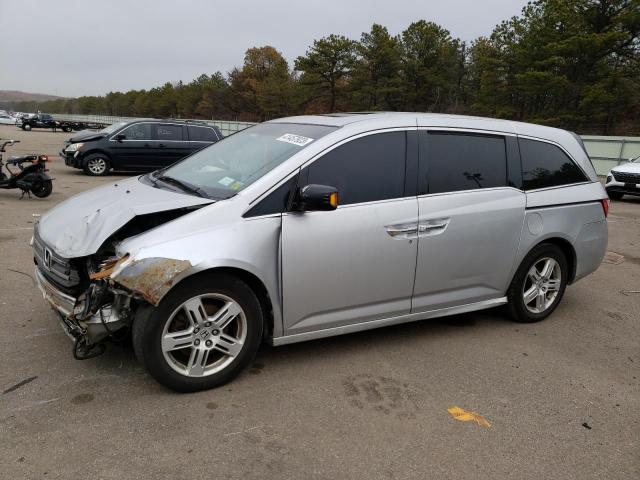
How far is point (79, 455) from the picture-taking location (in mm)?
2604

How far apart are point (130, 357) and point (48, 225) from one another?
1.07 m

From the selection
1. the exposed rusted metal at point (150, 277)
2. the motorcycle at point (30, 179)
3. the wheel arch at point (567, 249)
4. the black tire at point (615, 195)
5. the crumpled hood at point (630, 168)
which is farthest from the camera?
the black tire at point (615, 195)

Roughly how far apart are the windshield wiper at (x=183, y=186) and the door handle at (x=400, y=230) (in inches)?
49.0

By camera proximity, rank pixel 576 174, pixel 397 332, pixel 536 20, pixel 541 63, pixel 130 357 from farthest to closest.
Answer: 1. pixel 536 20
2. pixel 541 63
3. pixel 576 174
4. pixel 397 332
5. pixel 130 357

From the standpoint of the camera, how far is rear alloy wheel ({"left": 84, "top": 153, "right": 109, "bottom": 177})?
1476cm

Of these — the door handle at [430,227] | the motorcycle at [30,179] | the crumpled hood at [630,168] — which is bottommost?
the crumpled hood at [630,168]

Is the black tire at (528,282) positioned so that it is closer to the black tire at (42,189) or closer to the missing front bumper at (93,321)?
the missing front bumper at (93,321)

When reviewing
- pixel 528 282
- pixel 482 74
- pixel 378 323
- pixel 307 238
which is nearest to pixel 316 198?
pixel 307 238

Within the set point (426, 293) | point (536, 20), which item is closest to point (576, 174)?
point (426, 293)

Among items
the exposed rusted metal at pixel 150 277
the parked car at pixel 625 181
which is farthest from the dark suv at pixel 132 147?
the exposed rusted metal at pixel 150 277

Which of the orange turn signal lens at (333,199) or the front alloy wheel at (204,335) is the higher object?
the orange turn signal lens at (333,199)

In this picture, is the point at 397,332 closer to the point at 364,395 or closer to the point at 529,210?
the point at 364,395

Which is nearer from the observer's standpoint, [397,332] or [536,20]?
[397,332]

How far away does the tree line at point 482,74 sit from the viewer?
3806cm
